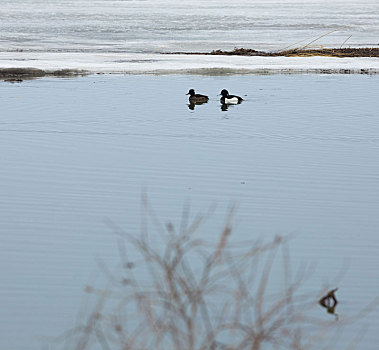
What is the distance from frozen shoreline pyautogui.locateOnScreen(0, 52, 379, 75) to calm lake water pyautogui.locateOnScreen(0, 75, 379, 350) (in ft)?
10.7

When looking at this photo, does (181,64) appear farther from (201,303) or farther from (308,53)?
(201,303)

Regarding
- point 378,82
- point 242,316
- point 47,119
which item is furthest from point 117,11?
point 242,316

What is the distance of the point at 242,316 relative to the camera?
4852 mm

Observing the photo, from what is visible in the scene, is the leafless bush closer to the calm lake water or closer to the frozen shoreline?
the calm lake water

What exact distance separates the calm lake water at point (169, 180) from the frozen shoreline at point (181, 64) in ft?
10.7

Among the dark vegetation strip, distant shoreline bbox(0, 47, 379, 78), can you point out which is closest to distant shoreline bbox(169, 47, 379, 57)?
distant shoreline bbox(0, 47, 379, 78)

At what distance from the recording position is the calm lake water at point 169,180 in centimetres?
563

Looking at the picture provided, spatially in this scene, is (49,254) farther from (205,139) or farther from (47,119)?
(47,119)

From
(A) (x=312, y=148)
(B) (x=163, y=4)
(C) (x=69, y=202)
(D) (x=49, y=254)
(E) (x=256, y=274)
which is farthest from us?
(B) (x=163, y=4)

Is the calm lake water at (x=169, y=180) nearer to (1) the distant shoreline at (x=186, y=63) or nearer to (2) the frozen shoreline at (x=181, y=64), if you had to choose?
(1) the distant shoreline at (x=186, y=63)

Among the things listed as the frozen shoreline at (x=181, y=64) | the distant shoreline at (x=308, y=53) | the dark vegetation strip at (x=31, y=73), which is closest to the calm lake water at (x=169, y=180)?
the dark vegetation strip at (x=31, y=73)

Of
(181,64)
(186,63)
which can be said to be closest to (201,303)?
(181,64)

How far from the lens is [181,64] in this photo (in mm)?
19469

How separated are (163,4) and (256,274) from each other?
3836 centimetres
